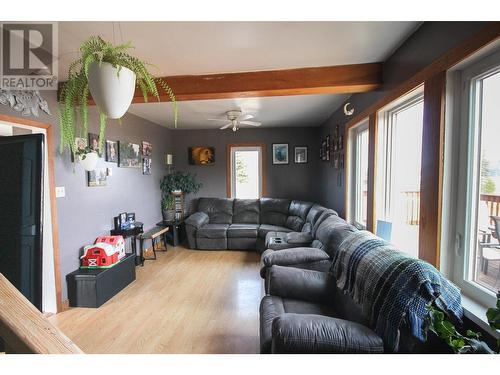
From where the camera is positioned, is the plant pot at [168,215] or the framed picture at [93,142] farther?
the plant pot at [168,215]

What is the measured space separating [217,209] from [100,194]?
2.41 metres

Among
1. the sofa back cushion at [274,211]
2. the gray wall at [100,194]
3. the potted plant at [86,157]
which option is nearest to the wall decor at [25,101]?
the gray wall at [100,194]

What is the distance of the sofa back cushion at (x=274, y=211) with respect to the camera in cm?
488

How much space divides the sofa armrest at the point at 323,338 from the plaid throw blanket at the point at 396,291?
0.10 m

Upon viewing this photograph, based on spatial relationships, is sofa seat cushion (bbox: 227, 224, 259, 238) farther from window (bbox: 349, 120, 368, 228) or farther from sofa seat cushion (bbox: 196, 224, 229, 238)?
window (bbox: 349, 120, 368, 228)

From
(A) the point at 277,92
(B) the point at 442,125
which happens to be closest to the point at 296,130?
(A) the point at 277,92

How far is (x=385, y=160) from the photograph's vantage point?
2.37 metres

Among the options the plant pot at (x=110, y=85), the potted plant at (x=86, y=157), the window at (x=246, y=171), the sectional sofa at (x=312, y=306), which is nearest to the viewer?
the plant pot at (x=110, y=85)

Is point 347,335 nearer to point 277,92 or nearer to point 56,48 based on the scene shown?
point 277,92

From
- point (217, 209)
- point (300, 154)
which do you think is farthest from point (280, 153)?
point (217, 209)

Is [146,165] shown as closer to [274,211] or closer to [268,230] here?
[268,230]

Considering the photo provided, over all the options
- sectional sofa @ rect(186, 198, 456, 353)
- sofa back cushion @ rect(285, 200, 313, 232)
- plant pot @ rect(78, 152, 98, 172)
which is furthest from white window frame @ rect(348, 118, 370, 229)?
plant pot @ rect(78, 152, 98, 172)

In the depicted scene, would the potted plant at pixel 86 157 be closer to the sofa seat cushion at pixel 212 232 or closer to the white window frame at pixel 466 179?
the sofa seat cushion at pixel 212 232
